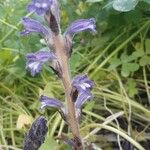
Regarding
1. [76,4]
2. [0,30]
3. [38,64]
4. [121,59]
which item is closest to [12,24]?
[0,30]

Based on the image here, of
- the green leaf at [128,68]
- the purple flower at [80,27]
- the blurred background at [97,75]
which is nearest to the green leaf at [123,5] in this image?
the blurred background at [97,75]

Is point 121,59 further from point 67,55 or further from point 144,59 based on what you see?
point 67,55

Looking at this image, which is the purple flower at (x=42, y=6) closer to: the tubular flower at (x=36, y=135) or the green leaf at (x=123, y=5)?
the tubular flower at (x=36, y=135)

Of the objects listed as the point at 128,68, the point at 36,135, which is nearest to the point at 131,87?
the point at 128,68

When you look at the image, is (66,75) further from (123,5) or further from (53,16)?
(123,5)

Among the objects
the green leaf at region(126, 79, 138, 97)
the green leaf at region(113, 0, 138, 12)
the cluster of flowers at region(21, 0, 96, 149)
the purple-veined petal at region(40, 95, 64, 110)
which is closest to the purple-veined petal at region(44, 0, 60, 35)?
the cluster of flowers at region(21, 0, 96, 149)

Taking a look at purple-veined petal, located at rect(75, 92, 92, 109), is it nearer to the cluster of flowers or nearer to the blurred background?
the cluster of flowers

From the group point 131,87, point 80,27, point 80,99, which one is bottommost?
point 131,87
